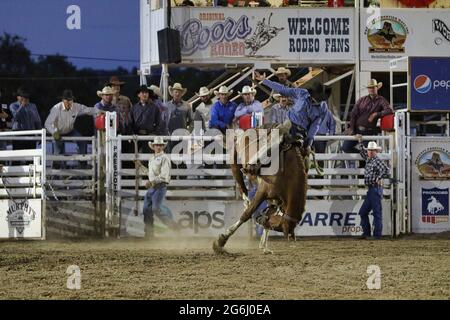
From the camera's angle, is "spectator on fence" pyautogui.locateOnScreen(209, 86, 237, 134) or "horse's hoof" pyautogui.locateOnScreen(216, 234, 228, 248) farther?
"spectator on fence" pyautogui.locateOnScreen(209, 86, 237, 134)

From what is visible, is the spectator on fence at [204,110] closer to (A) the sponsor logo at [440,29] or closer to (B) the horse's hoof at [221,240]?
(B) the horse's hoof at [221,240]

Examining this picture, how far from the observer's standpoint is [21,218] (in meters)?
15.5

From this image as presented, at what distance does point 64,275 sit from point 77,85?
2678 cm

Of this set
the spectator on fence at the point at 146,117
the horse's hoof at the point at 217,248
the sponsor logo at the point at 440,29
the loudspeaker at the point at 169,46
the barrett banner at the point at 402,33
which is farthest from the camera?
the sponsor logo at the point at 440,29

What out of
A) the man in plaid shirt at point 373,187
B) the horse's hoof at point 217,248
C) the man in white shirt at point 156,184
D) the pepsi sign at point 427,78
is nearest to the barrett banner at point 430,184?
the pepsi sign at point 427,78

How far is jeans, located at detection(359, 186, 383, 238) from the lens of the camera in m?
15.7

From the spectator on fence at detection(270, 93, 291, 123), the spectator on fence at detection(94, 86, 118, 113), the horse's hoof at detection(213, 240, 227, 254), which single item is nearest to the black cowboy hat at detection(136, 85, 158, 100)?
the spectator on fence at detection(94, 86, 118, 113)

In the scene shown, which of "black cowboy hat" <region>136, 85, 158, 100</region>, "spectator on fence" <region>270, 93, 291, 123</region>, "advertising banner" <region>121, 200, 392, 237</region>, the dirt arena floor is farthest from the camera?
"black cowboy hat" <region>136, 85, 158, 100</region>

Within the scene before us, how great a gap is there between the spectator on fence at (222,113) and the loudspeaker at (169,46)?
91.9 inches

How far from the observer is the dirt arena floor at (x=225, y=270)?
8.89 meters

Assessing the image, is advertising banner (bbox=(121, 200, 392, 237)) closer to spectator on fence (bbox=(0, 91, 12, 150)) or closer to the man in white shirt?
the man in white shirt

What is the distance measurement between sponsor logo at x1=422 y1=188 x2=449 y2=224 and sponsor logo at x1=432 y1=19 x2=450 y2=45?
149 inches

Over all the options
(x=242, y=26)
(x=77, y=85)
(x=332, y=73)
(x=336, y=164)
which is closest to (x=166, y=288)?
(x=336, y=164)

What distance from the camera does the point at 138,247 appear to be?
46.1 feet
